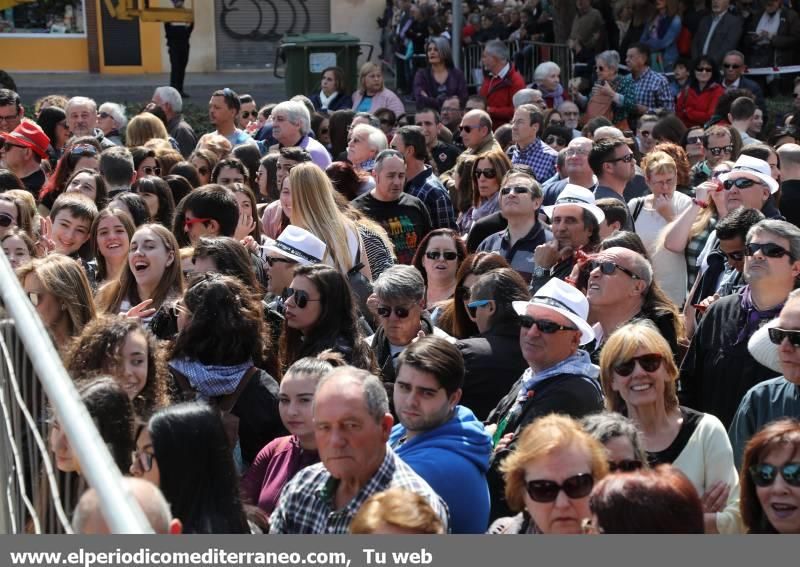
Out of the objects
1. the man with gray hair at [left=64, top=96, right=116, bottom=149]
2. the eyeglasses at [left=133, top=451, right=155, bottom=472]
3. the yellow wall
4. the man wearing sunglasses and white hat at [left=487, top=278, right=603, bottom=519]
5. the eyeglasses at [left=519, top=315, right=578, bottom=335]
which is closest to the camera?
the eyeglasses at [left=133, top=451, right=155, bottom=472]

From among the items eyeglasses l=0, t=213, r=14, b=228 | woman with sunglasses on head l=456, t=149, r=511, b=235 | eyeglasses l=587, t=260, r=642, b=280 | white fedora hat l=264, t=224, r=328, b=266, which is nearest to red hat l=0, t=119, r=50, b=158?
eyeglasses l=0, t=213, r=14, b=228

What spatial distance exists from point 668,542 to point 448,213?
598 cm

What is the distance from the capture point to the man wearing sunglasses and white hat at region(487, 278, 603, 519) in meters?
4.83

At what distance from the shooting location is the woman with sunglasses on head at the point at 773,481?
3844 mm

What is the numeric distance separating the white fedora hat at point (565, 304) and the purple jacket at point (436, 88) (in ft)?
32.6

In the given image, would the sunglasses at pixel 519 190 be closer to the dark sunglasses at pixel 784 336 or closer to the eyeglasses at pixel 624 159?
the eyeglasses at pixel 624 159

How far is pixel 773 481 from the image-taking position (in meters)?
3.87

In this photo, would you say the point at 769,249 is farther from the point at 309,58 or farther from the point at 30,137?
the point at 309,58

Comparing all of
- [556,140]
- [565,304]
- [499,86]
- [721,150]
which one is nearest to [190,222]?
[565,304]

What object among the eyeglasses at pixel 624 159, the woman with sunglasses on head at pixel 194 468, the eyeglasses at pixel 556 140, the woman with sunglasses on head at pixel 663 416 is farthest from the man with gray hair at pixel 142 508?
the eyeglasses at pixel 556 140

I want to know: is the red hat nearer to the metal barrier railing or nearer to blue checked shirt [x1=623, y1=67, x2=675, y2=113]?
the metal barrier railing

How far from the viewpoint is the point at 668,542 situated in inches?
126

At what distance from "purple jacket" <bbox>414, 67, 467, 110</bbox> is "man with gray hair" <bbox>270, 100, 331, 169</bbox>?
486 cm

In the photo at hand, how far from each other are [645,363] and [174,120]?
8.91 metres
